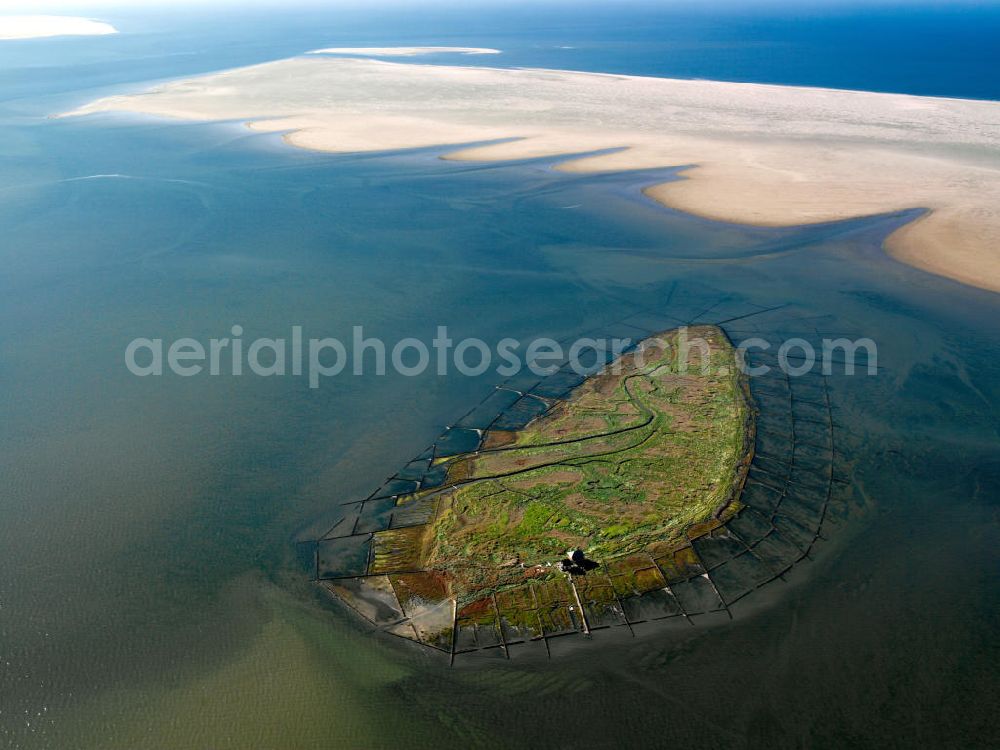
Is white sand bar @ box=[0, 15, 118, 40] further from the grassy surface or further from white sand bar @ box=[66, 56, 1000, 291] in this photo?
the grassy surface

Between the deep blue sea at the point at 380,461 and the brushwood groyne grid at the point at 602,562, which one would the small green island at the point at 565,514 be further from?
the deep blue sea at the point at 380,461

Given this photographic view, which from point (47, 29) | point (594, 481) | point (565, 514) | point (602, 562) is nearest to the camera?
point (602, 562)

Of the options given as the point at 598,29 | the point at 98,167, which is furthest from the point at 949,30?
the point at 98,167

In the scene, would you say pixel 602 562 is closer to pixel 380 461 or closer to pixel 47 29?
pixel 380 461

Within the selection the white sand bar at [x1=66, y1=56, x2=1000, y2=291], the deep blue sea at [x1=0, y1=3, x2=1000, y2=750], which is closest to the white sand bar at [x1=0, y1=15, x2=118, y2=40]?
the white sand bar at [x1=66, y1=56, x2=1000, y2=291]

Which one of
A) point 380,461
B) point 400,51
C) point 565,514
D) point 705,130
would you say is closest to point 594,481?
point 565,514
